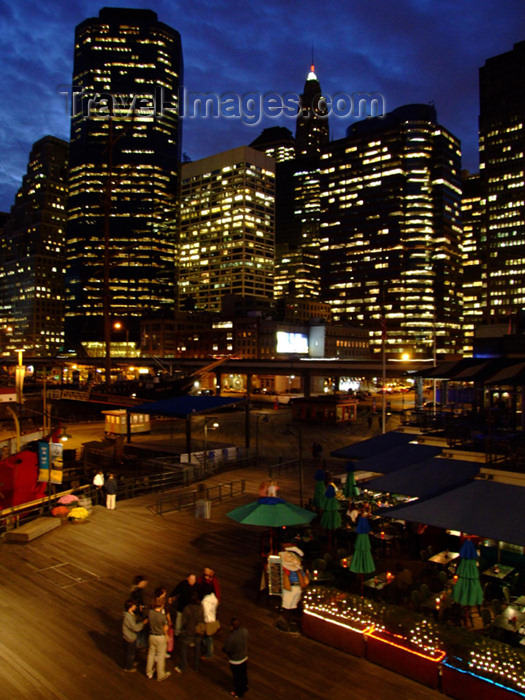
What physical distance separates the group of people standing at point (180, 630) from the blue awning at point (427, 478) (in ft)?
17.3

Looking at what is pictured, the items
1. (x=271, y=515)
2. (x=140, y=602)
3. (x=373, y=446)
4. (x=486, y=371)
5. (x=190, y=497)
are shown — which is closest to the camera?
(x=140, y=602)

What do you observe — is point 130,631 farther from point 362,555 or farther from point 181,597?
point 362,555

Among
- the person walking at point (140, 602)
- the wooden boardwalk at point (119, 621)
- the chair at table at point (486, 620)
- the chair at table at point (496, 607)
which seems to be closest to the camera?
the wooden boardwalk at point (119, 621)

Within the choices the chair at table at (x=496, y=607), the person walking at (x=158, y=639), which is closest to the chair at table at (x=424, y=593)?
the chair at table at (x=496, y=607)

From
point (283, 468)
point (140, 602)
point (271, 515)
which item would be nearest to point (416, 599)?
point (271, 515)

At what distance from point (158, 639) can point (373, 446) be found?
1122 cm

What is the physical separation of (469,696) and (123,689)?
5.53m

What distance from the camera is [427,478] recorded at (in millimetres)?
12828

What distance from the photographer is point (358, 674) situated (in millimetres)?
8430

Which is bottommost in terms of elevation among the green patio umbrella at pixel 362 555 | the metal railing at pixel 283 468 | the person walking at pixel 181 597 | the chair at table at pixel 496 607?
the metal railing at pixel 283 468

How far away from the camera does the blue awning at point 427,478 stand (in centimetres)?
1231

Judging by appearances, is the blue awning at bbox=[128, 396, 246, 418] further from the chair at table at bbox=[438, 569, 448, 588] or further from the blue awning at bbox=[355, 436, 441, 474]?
the chair at table at bbox=[438, 569, 448, 588]

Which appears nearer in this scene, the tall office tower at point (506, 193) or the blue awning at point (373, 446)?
the blue awning at point (373, 446)

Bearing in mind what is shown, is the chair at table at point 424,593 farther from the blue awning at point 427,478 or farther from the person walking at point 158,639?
Answer: the person walking at point 158,639
